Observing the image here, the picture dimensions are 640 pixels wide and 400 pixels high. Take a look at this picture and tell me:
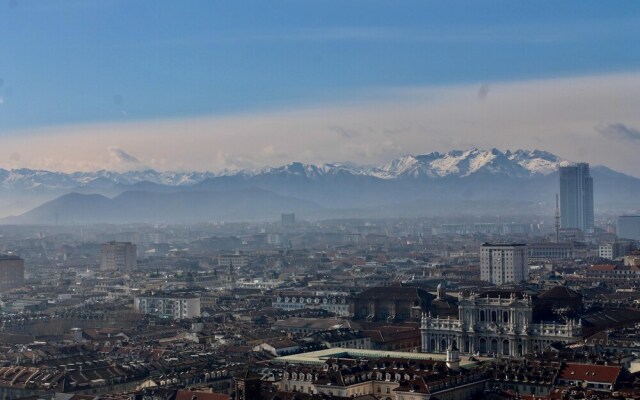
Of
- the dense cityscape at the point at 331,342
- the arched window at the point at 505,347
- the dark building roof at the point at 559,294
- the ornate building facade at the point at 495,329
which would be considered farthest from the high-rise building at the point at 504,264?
the arched window at the point at 505,347

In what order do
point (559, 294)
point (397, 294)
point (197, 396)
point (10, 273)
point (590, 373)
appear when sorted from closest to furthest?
point (197, 396), point (590, 373), point (559, 294), point (397, 294), point (10, 273)

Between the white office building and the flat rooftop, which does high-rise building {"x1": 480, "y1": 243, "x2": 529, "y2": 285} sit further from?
the flat rooftop

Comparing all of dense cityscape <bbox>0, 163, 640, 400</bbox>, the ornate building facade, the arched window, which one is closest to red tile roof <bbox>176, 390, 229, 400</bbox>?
dense cityscape <bbox>0, 163, 640, 400</bbox>

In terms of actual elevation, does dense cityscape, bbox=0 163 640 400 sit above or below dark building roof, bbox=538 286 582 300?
below

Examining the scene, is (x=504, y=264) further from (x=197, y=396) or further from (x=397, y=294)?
(x=197, y=396)

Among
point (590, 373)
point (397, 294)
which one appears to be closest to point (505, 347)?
point (590, 373)

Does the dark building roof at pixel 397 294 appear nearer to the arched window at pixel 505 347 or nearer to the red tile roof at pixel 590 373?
the arched window at pixel 505 347
